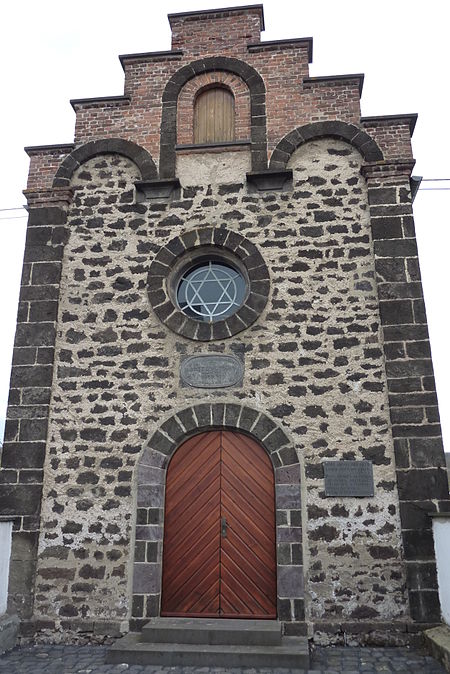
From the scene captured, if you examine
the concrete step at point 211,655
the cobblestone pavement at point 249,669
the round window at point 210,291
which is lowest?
the cobblestone pavement at point 249,669

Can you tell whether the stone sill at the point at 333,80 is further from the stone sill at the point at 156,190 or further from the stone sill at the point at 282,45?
the stone sill at the point at 156,190

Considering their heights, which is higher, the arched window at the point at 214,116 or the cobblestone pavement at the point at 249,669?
the arched window at the point at 214,116

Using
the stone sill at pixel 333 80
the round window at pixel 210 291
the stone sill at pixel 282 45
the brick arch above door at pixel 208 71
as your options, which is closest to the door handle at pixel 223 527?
the round window at pixel 210 291

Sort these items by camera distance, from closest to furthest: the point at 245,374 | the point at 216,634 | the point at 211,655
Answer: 1. the point at 211,655
2. the point at 216,634
3. the point at 245,374

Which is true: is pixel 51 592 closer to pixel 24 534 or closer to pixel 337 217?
pixel 24 534

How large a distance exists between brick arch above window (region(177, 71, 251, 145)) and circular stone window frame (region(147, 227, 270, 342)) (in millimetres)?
1700

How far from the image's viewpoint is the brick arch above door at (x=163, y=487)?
6.59m

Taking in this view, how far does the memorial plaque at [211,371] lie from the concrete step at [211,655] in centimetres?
300

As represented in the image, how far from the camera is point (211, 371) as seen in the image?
24.3ft

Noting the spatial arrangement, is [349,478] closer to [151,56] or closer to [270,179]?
[270,179]

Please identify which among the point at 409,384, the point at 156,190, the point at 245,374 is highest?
the point at 156,190

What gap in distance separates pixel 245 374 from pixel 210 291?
139cm

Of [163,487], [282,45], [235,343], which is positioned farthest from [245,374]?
[282,45]

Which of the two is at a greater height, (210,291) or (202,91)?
(202,91)
